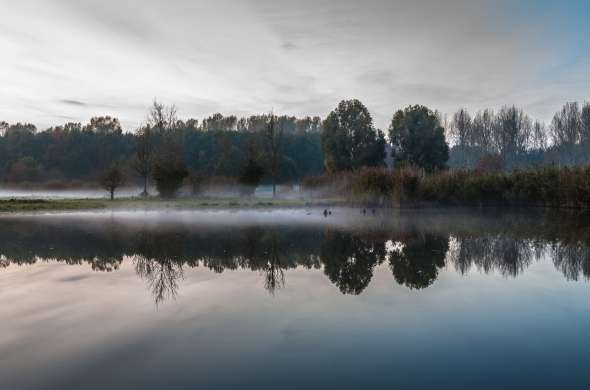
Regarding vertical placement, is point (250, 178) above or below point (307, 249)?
above

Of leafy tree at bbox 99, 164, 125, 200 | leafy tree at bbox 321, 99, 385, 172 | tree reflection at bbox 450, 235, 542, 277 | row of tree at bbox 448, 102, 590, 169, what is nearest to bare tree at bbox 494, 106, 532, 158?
row of tree at bbox 448, 102, 590, 169

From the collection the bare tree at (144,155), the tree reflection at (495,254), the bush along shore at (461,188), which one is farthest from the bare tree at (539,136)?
the tree reflection at (495,254)

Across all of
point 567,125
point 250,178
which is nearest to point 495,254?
point 250,178

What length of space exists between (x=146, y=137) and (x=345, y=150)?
19213mm

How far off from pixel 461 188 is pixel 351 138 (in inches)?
876

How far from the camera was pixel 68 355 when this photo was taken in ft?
11.4

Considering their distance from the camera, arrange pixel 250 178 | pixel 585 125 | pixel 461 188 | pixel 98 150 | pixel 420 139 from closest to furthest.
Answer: pixel 461 188, pixel 250 178, pixel 420 139, pixel 585 125, pixel 98 150

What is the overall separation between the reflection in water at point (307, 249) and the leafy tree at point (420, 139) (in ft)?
105

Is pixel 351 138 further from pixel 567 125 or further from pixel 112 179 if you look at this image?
pixel 567 125

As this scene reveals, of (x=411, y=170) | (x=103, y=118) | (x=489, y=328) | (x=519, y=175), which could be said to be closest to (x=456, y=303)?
(x=489, y=328)

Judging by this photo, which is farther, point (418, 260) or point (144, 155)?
point (144, 155)

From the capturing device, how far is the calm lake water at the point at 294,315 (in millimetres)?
3135

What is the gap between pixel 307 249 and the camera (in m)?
9.09

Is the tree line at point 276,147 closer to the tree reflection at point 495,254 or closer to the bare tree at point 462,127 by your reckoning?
the bare tree at point 462,127
